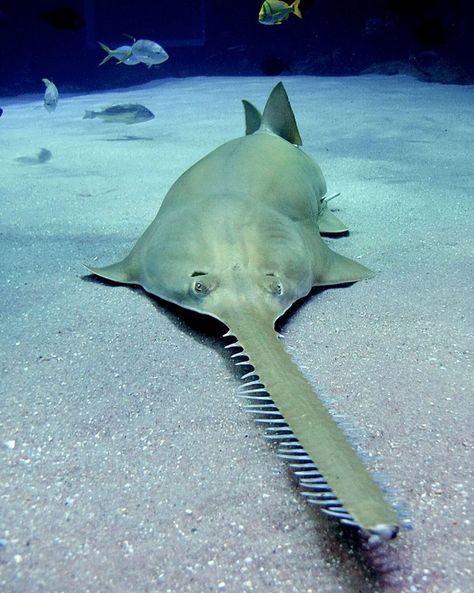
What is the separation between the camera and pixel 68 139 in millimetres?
7652

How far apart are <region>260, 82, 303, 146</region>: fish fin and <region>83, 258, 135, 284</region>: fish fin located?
59.5 inches

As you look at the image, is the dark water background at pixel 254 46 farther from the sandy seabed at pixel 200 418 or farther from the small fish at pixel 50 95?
the sandy seabed at pixel 200 418

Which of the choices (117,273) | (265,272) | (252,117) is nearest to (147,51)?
(252,117)

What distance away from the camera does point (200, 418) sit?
1761 millimetres

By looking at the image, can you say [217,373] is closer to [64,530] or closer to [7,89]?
[64,530]

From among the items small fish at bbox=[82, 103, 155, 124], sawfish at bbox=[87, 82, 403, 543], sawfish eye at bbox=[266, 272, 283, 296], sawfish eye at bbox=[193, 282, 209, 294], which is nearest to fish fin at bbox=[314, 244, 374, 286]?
sawfish at bbox=[87, 82, 403, 543]

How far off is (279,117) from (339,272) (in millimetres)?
1376

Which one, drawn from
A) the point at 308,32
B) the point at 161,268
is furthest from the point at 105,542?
the point at 308,32

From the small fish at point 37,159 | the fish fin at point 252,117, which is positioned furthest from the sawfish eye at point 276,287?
the small fish at point 37,159

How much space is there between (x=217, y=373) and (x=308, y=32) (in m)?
21.9

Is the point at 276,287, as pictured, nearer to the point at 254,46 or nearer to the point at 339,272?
the point at 339,272

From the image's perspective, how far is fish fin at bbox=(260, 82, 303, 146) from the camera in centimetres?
350

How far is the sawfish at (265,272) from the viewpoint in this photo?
126 cm

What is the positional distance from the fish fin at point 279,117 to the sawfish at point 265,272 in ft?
0.63
